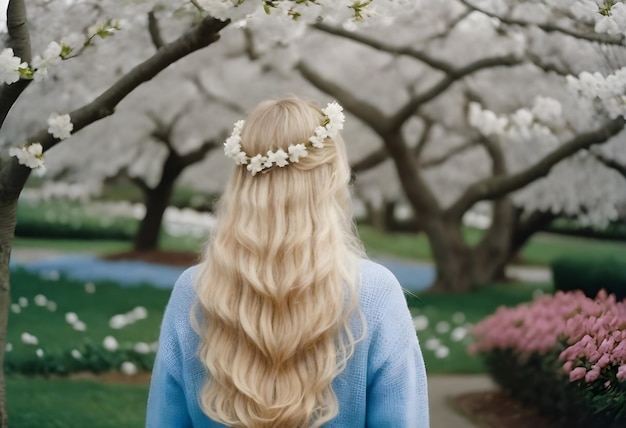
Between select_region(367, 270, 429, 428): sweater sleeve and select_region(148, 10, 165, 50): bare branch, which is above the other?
select_region(148, 10, 165, 50): bare branch

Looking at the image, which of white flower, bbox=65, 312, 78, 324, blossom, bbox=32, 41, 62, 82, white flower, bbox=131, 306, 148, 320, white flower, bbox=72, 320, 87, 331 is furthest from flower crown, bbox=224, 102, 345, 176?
white flower, bbox=131, 306, 148, 320

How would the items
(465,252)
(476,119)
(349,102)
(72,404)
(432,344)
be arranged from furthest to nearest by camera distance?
(465,252), (349,102), (476,119), (432,344), (72,404)

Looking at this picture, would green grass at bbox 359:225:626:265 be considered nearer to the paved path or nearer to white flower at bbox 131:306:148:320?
the paved path

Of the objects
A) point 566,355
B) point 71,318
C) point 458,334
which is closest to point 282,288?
point 566,355

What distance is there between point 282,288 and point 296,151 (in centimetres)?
30

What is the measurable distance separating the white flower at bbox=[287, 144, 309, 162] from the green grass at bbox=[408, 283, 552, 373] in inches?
182

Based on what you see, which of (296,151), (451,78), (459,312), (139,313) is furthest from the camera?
(459,312)

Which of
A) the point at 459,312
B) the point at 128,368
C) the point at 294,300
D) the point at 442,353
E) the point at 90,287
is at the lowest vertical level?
the point at 459,312

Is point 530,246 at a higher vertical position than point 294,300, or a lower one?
lower

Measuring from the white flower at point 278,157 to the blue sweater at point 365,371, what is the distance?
0.29 meters

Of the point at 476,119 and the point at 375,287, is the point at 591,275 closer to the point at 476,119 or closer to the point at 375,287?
the point at 476,119

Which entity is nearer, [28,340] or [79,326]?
[28,340]

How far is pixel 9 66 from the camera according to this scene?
2.78 m

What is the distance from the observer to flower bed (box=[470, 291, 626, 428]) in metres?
3.08
